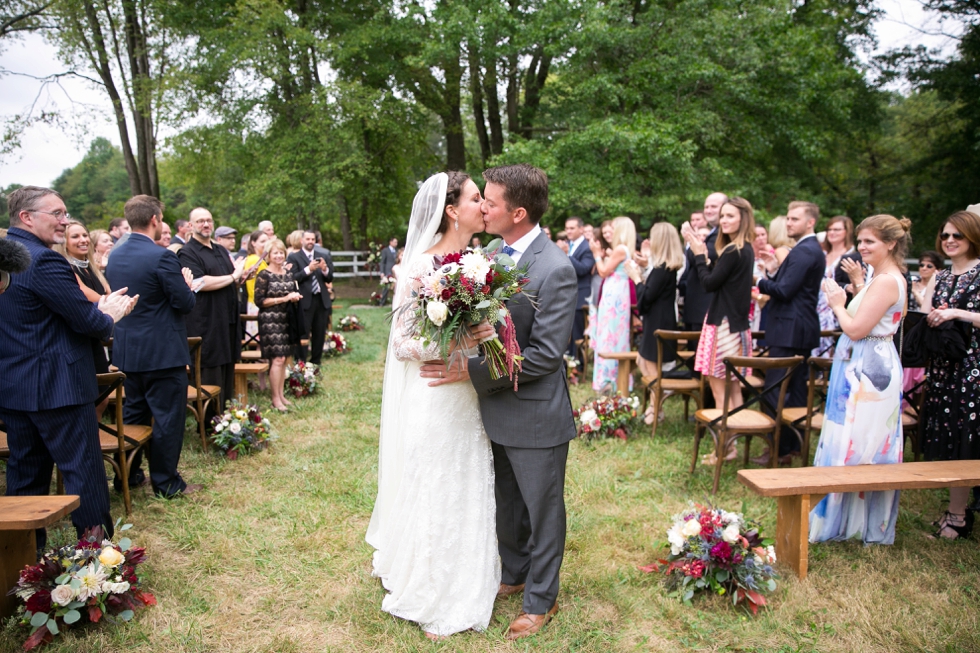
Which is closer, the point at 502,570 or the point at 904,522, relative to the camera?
the point at 502,570

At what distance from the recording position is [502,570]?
3.64 m

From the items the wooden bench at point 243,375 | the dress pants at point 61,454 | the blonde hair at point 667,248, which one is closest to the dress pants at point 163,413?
the dress pants at point 61,454

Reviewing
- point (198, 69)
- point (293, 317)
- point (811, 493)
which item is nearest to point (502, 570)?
point (811, 493)

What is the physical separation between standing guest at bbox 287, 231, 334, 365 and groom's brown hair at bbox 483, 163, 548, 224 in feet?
20.2

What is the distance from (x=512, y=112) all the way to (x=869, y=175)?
13114mm

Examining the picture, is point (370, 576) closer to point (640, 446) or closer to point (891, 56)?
point (640, 446)

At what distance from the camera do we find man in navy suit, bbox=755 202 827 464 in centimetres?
554

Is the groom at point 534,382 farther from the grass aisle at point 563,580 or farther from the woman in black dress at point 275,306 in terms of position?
the woman in black dress at point 275,306

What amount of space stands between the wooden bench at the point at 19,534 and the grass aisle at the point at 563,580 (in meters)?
0.23

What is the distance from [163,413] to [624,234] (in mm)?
5075

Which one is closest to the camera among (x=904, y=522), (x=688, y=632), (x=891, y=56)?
(x=688, y=632)

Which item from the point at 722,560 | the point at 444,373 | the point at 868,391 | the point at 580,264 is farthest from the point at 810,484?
the point at 580,264

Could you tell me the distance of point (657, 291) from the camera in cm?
722

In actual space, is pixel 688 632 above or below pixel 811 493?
below
